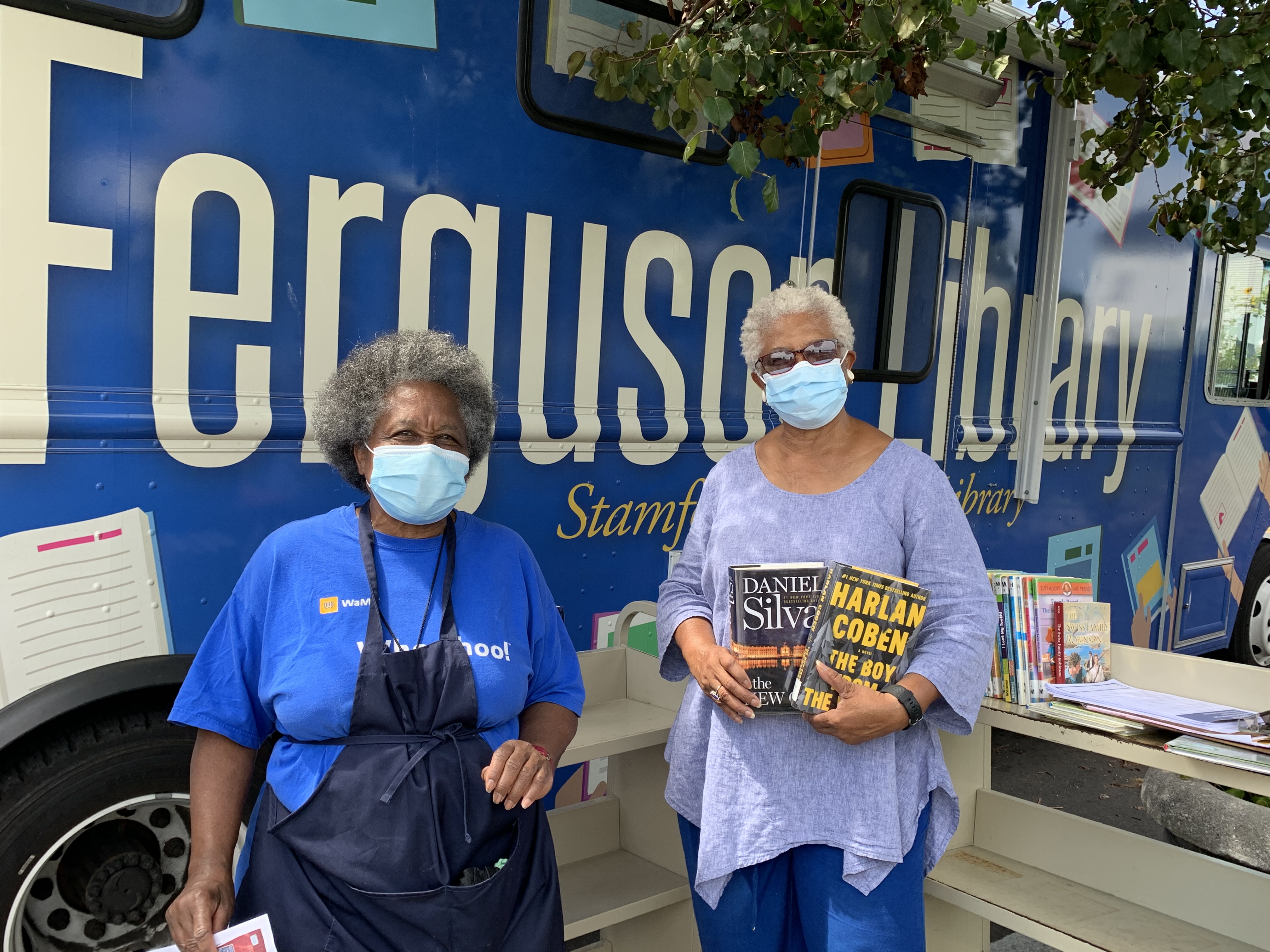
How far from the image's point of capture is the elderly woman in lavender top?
1918mm

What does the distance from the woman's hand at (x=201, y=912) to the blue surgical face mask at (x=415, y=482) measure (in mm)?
618

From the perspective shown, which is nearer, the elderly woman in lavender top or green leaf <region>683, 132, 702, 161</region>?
the elderly woman in lavender top

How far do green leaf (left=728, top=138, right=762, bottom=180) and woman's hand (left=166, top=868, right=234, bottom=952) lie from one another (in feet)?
6.79

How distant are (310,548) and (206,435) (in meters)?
0.92

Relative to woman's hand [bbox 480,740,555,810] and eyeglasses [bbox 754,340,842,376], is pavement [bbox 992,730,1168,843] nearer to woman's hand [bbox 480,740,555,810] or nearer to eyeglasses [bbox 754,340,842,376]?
eyeglasses [bbox 754,340,842,376]

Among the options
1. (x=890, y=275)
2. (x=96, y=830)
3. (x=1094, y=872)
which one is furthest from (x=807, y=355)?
(x=890, y=275)

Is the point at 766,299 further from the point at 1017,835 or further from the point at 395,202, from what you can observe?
the point at 1017,835

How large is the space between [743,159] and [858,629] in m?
1.48

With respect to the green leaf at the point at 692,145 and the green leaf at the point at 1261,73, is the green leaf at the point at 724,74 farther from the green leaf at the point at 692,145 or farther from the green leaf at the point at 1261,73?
the green leaf at the point at 1261,73

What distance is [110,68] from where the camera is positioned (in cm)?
230

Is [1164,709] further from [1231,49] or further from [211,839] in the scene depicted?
[211,839]

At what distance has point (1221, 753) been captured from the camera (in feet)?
7.35

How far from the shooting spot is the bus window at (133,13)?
2.21 metres

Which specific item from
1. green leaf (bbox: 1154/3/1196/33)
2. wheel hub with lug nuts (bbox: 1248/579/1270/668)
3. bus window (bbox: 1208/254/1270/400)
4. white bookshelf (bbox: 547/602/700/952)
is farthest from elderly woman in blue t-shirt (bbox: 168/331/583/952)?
wheel hub with lug nuts (bbox: 1248/579/1270/668)
